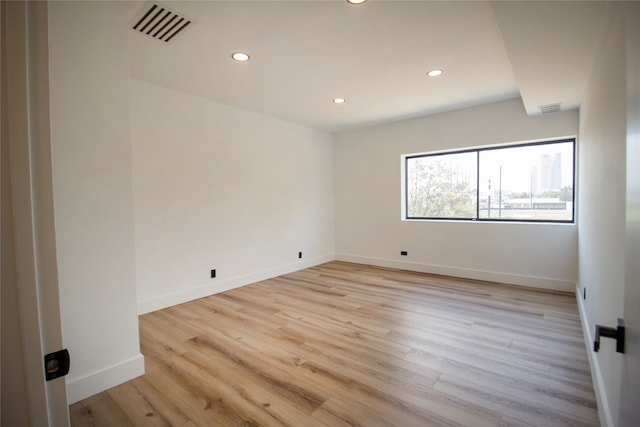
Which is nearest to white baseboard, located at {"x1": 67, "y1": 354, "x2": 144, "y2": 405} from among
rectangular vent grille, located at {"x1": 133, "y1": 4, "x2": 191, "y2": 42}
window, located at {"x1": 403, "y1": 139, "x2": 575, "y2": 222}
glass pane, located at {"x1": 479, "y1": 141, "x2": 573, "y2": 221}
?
rectangular vent grille, located at {"x1": 133, "y1": 4, "x2": 191, "y2": 42}

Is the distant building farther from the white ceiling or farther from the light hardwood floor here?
the light hardwood floor

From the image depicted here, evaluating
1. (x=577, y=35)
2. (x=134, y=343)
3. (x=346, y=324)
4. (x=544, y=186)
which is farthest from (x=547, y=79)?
(x=134, y=343)

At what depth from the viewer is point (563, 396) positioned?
1803 millimetres

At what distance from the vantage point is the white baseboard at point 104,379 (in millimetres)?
1808

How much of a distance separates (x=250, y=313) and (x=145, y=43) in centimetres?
273

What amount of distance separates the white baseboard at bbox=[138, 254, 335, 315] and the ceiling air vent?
13.4ft

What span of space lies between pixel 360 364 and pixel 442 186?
359cm

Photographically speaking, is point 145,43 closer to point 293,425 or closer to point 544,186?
point 293,425

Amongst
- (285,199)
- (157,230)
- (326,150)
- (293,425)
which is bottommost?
(293,425)

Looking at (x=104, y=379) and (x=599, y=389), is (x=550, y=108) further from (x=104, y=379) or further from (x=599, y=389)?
(x=104, y=379)

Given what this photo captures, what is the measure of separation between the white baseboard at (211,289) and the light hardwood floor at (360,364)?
126mm

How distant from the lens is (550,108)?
356 centimetres

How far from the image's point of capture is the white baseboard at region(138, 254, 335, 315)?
3307 millimetres

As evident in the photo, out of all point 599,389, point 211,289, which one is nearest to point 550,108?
point 599,389
